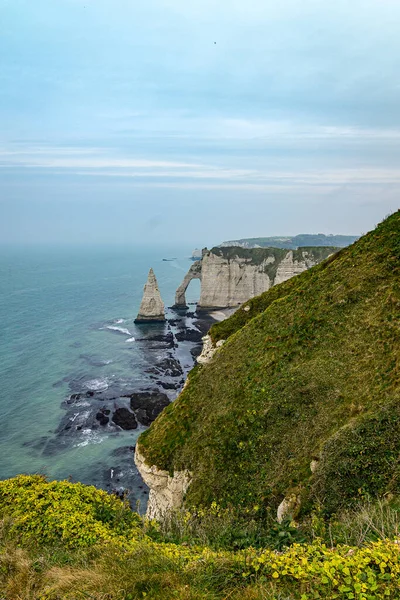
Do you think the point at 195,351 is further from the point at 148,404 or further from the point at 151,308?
the point at 151,308

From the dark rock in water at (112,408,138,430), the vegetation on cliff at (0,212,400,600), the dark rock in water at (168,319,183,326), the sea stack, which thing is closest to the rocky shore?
the dark rock in water at (112,408,138,430)

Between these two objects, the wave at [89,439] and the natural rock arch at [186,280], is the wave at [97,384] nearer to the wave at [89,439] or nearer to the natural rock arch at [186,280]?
the wave at [89,439]

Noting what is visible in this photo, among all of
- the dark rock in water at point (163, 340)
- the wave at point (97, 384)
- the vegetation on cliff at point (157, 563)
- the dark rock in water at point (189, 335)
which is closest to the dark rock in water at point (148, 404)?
the wave at point (97, 384)

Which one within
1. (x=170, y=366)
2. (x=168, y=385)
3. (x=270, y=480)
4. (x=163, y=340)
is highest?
(x=270, y=480)

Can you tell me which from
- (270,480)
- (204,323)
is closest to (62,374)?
(204,323)

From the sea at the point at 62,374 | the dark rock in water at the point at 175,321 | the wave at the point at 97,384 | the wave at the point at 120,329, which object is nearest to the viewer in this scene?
the sea at the point at 62,374

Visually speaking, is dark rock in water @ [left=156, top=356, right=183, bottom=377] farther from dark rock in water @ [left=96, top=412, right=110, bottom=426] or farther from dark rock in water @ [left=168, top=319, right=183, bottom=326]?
dark rock in water @ [left=168, top=319, right=183, bottom=326]

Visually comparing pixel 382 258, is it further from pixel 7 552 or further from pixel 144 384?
pixel 144 384

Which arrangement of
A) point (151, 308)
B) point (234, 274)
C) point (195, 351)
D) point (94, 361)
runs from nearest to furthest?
point (94, 361) → point (195, 351) → point (151, 308) → point (234, 274)
